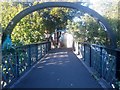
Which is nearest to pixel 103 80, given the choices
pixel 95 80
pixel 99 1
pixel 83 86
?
pixel 95 80

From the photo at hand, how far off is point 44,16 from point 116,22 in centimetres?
1209

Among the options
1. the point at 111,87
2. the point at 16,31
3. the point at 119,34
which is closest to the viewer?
the point at 111,87

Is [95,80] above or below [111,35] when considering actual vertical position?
below

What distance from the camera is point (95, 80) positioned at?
346 inches

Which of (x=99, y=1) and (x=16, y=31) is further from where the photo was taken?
(x=16, y=31)

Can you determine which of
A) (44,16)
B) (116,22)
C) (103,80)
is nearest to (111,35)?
(116,22)

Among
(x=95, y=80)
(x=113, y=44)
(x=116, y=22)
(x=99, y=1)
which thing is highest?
(x=99, y=1)

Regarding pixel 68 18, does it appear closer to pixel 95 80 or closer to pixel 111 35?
pixel 111 35

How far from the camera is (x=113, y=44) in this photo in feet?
37.7

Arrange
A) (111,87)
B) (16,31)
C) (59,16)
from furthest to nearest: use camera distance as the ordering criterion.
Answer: (59,16), (16,31), (111,87)

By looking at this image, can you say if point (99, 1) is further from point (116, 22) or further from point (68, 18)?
point (68, 18)

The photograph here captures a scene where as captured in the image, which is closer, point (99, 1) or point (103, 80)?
point (103, 80)

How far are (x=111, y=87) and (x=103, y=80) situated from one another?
1258mm

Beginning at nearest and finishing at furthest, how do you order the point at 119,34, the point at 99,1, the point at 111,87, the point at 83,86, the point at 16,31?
the point at 111,87
the point at 83,86
the point at 119,34
the point at 99,1
the point at 16,31
